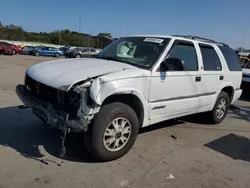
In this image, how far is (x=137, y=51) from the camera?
195 inches

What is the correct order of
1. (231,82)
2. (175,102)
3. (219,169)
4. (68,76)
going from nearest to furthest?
(68,76)
(219,169)
(175,102)
(231,82)

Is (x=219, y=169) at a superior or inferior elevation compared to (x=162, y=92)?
inferior

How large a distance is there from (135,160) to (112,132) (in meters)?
0.59

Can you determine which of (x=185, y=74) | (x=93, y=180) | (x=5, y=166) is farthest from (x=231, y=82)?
(x=5, y=166)

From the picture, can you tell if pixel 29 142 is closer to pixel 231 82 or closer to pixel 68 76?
pixel 68 76

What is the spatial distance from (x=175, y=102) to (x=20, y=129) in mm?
2845

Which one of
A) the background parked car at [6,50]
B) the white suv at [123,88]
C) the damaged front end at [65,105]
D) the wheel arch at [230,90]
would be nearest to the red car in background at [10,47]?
the background parked car at [6,50]

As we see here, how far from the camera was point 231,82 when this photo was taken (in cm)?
656

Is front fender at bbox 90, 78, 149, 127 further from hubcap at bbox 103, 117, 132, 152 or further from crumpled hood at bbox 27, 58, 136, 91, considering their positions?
hubcap at bbox 103, 117, 132, 152

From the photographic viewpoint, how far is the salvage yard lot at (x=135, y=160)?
3.56 m

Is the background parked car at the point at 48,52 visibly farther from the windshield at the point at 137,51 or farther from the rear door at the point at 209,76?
the rear door at the point at 209,76

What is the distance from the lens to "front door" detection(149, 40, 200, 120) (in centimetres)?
453

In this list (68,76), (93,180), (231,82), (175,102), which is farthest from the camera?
(231,82)

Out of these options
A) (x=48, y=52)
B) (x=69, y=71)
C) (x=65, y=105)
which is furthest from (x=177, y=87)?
(x=48, y=52)
